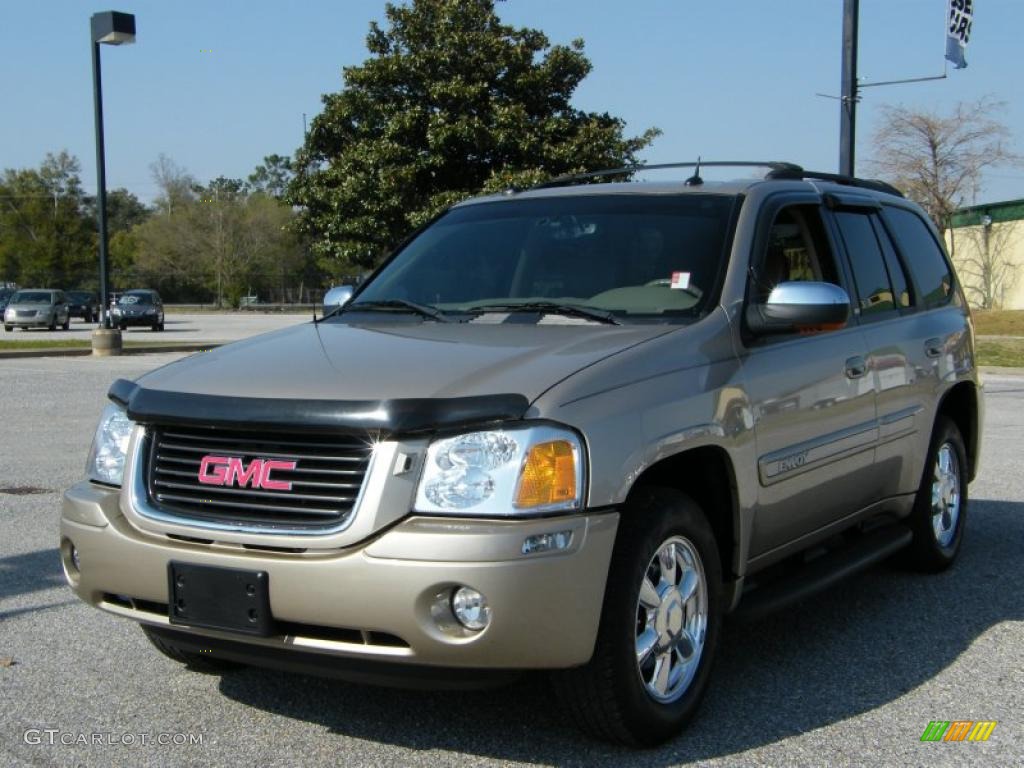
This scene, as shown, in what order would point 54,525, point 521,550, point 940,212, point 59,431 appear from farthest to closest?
point 940,212 → point 59,431 → point 54,525 → point 521,550

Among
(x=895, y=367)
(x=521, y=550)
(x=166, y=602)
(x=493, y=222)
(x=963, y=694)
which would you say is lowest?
(x=963, y=694)

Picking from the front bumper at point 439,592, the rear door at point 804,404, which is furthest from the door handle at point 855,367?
the front bumper at point 439,592

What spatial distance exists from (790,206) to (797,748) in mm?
2302

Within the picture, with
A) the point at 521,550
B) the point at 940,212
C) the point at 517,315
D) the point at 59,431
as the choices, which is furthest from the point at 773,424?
the point at 940,212

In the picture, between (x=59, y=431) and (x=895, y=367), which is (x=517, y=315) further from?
(x=59, y=431)

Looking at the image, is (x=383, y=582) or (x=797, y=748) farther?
(x=797, y=748)

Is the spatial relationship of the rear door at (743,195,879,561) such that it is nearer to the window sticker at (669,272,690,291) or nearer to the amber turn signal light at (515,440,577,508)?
the window sticker at (669,272,690,291)

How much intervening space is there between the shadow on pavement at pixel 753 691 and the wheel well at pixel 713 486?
0.50 m

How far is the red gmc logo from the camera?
3473mm

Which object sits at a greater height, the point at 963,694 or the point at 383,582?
the point at 383,582

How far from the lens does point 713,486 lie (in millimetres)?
4137

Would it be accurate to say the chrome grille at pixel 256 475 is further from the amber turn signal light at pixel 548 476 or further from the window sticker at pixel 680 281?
the window sticker at pixel 680 281

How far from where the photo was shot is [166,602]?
11.8 ft

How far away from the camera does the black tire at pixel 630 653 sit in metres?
3.48
